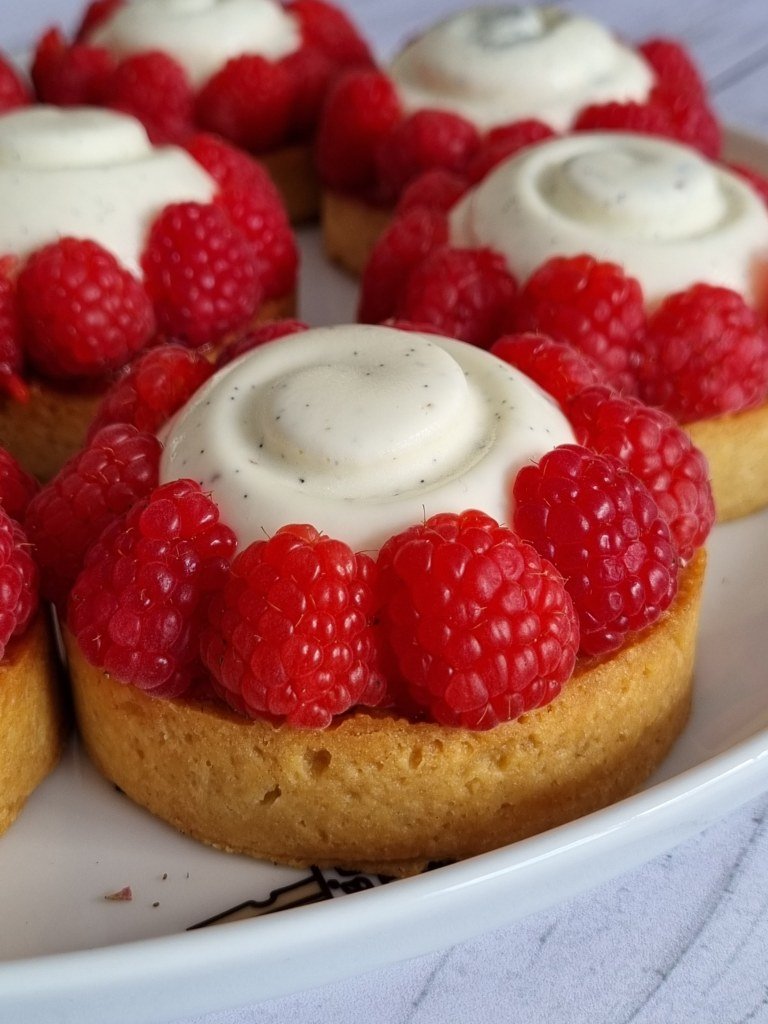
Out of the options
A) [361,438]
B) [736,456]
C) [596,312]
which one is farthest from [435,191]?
[361,438]

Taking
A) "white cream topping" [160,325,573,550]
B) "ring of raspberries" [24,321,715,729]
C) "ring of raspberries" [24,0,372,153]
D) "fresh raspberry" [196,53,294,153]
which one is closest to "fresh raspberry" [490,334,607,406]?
A: "white cream topping" [160,325,573,550]

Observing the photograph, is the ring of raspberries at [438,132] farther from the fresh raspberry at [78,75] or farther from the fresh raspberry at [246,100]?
the fresh raspberry at [78,75]

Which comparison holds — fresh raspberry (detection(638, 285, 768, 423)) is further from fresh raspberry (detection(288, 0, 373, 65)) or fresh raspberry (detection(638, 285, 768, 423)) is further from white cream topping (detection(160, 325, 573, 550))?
fresh raspberry (detection(288, 0, 373, 65))

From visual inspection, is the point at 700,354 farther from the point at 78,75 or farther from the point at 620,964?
the point at 78,75

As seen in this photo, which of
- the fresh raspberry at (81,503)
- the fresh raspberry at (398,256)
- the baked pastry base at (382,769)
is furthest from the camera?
the fresh raspberry at (398,256)

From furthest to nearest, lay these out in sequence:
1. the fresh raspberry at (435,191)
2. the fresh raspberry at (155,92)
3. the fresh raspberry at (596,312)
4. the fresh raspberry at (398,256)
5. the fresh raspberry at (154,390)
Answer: the fresh raspberry at (155,92)
the fresh raspberry at (435,191)
the fresh raspberry at (398,256)
the fresh raspberry at (596,312)
the fresh raspberry at (154,390)

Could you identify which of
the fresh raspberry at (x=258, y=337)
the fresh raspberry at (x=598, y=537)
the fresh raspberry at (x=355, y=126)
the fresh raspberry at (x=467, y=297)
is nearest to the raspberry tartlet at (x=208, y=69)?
the fresh raspberry at (x=355, y=126)

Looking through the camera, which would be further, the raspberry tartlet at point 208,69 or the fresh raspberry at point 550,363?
the raspberry tartlet at point 208,69

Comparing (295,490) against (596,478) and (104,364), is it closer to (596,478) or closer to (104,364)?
(596,478)
